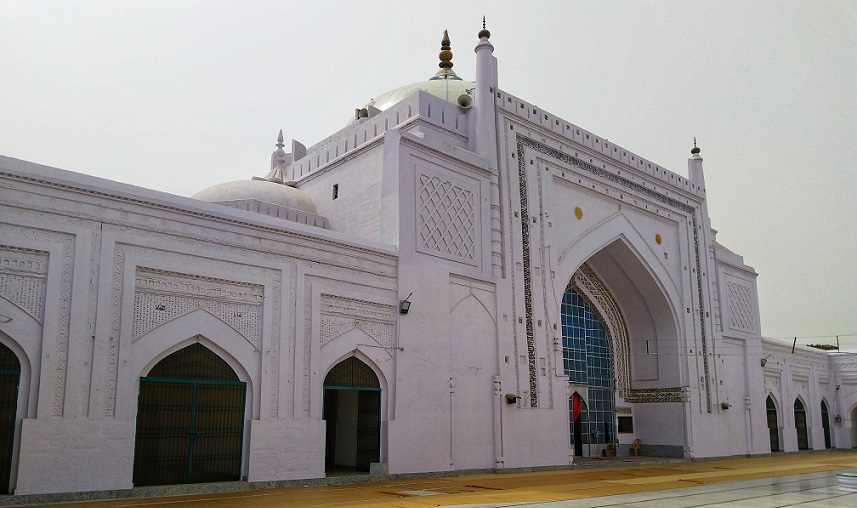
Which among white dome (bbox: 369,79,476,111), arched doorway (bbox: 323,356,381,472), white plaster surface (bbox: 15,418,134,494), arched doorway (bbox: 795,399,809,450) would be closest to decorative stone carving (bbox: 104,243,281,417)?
white plaster surface (bbox: 15,418,134,494)

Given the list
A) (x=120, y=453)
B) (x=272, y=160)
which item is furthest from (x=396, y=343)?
(x=272, y=160)

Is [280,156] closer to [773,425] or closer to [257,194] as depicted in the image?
[257,194]

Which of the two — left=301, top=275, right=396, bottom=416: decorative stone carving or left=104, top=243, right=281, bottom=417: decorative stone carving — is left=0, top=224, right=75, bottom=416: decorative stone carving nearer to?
left=104, top=243, right=281, bottom=417: decorative stone carving

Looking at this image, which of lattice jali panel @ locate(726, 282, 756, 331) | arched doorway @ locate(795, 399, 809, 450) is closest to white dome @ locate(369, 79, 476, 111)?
lattice jali panel @ locate(726, 282, 756, 331)

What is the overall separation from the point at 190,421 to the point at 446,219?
495cm

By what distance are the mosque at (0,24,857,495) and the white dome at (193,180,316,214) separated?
5 cm

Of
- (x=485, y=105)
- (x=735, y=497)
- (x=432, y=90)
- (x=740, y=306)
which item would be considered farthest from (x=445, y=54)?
(x=735, y=497)

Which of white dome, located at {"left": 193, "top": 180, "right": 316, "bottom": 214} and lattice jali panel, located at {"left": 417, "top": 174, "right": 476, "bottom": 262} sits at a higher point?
white dome, located at {"left": 193, "top": 180, "right": 316, "bottom": 214}

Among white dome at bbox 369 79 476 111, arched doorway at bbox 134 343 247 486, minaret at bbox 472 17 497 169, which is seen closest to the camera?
arched doorway at bbox 134 343 247 486

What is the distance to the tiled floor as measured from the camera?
6.50 meters

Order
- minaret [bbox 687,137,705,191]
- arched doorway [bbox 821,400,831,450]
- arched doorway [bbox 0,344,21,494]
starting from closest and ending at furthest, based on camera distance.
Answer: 1. arched doorway [bbox 0,344,21,494]
2. minaret [bbox 687,137,705,191]
3. arched doorway [bbox 821,400,831,450]

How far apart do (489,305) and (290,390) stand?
3930 mm

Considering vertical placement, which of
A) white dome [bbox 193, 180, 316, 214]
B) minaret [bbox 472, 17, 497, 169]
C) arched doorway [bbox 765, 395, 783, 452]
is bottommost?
arched doorway [bbox 765, 395, 783, 452]

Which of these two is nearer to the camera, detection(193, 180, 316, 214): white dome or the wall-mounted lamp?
the wall-mounted lamp
